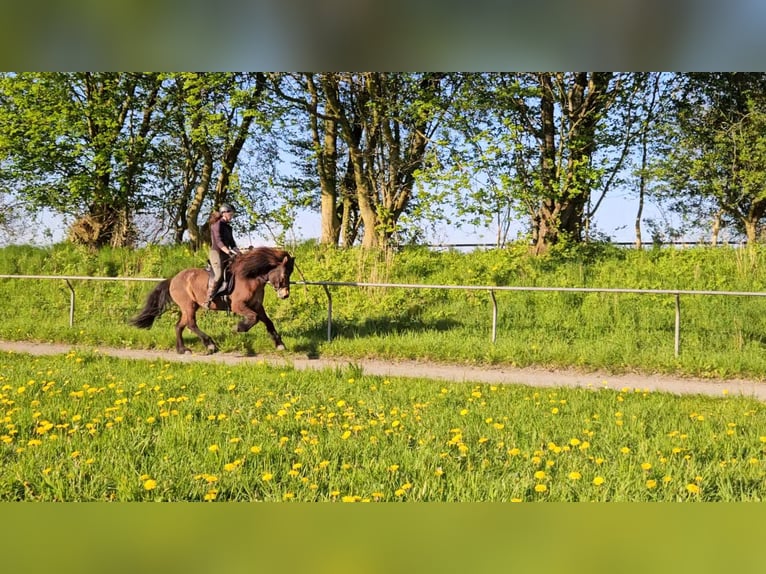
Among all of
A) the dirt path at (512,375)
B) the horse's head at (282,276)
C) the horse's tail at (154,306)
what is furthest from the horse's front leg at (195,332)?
the horse's head at (282,276)

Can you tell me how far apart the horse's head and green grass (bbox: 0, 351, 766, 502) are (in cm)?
260

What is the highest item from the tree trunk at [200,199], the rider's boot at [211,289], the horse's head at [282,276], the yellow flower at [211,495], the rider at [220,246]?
the tree trunk at [200,199]

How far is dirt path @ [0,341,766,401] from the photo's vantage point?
746 cm

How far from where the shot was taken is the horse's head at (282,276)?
9.34 m

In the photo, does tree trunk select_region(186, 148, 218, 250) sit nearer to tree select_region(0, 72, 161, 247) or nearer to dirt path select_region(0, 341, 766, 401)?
tree select_region(0, 72, 161, 247)

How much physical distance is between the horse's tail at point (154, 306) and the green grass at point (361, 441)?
12.1 feet

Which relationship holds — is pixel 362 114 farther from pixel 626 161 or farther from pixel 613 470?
pixel 613 470

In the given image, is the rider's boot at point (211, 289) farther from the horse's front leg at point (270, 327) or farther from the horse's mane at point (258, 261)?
the horse's front leg at point (270, 327)

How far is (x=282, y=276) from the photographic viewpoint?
9320mm

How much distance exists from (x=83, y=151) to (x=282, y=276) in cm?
1083

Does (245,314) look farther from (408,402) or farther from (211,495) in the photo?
(211,495)

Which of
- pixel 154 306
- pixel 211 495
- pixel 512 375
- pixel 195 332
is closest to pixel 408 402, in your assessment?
pixel 512 375

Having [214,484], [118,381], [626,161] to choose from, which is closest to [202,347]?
[118,381]

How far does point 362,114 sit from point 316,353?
897cm
